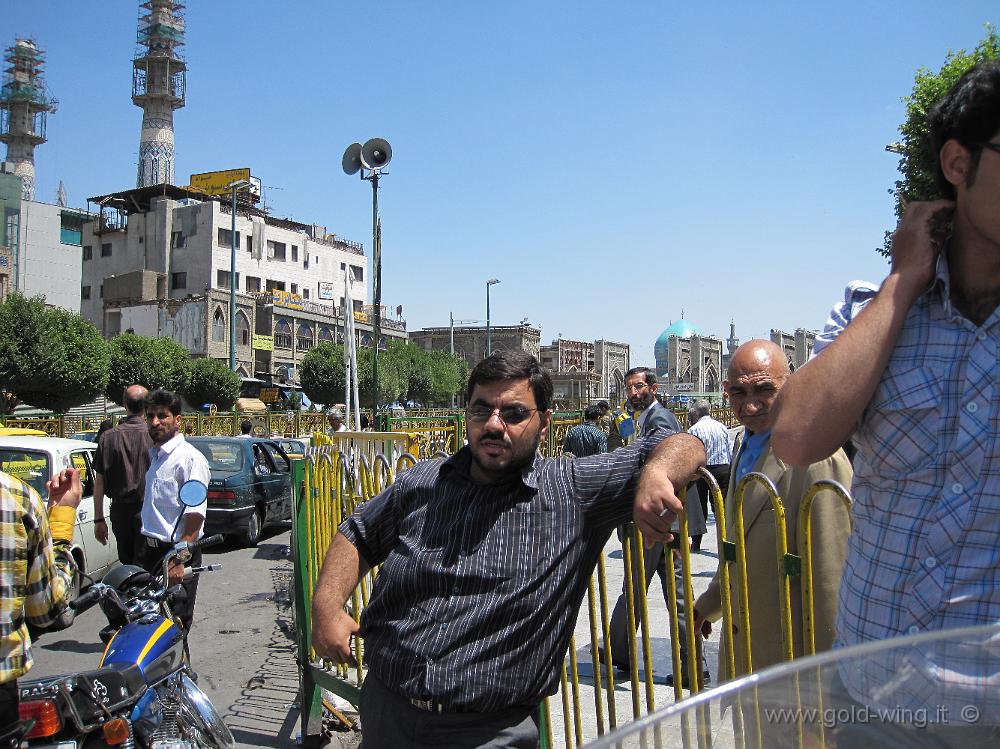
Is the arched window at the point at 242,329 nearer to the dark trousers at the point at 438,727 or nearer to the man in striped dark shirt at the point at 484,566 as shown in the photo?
the man in striped dark shirt at the point at 484,566

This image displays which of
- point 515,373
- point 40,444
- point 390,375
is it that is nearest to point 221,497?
point 40,444

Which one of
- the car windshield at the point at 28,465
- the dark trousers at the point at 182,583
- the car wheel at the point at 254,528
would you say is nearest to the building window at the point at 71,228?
the car wheel at the point at 254,528

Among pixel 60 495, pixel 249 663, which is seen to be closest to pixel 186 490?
pixel 60 495

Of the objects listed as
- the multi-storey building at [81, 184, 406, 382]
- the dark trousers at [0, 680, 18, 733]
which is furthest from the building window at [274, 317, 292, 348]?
the dark trousers at [0, 680, 18, 733]

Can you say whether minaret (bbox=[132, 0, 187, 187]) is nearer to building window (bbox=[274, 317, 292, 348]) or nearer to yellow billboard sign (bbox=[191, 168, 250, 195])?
yellow billboard sign (bbox=[191, 168, 250, 195])

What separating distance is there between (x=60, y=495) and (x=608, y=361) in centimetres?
10796

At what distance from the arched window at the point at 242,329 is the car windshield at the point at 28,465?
2074 inches

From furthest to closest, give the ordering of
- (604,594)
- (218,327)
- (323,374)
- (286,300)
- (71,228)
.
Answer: (286,300)
(71,228)
(218,327)
(323,374)
(604,594)

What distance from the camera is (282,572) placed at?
31.1ft

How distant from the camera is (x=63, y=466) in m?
7.38

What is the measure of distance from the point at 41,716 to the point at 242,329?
58.6 metres

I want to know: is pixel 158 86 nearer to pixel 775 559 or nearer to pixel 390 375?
pixel 390 375

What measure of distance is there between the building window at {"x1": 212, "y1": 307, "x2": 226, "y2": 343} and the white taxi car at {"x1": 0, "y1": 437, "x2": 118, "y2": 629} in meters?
50.5

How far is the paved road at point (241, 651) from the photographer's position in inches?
203
